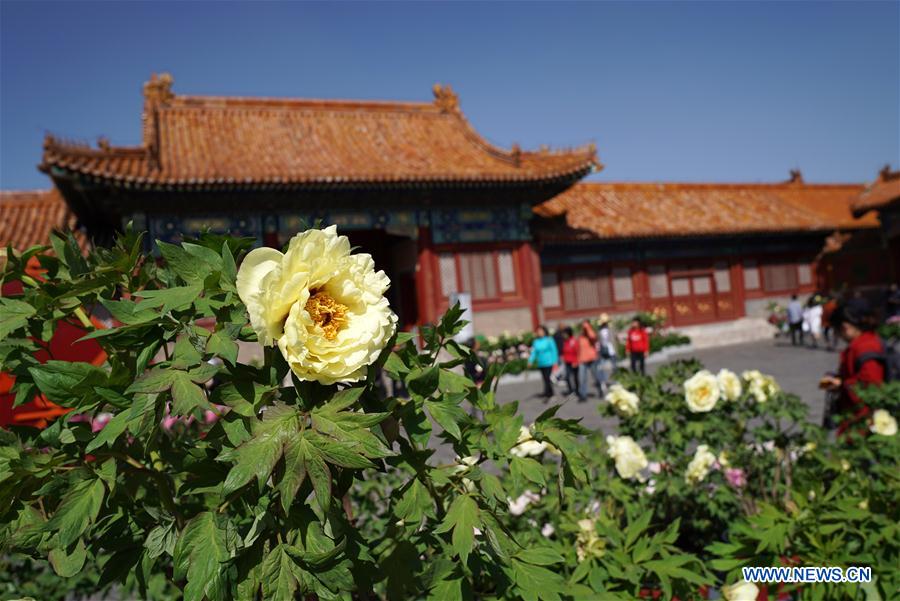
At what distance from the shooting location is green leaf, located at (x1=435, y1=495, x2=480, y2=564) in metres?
1.06

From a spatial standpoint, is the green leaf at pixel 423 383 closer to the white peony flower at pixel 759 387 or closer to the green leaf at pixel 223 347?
the green leaf at pixel 223 347

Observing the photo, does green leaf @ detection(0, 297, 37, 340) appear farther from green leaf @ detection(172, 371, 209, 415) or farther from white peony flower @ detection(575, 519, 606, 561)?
white peony flower @ detection(575, 519, 606, 561)

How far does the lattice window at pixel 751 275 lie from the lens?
20.8m

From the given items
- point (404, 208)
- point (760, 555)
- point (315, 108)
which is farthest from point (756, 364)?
point (760, 555)

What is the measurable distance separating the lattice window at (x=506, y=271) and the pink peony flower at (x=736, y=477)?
41.2 ft

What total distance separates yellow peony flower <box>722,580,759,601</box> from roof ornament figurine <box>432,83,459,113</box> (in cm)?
1714

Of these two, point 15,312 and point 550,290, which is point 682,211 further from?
point 15,312

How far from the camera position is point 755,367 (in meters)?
13.5

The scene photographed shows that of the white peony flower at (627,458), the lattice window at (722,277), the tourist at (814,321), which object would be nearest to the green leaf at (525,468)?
the white peony flower at (627,458)

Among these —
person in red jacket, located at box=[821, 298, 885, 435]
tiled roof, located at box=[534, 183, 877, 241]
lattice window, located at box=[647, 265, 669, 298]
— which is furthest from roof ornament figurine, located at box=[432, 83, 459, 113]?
person in red jacket, located at box=[821, 298, 885, 435]

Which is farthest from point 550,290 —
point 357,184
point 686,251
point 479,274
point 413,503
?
point 413,503

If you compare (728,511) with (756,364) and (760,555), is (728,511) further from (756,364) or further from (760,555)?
(756,364)

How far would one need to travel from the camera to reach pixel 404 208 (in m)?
15.0

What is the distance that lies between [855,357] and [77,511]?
3.98 m
